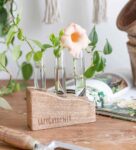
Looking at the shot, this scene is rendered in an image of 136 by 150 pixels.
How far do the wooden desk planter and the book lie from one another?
0.24ft

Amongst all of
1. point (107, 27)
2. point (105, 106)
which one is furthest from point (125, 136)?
point (107, 27)

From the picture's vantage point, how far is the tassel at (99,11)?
117cm

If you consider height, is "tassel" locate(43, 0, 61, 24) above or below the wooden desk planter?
above

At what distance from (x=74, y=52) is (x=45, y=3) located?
43 cm

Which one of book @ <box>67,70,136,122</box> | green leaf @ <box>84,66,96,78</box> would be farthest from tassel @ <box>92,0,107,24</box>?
green leaf @ <box>84,66,96,78</box>

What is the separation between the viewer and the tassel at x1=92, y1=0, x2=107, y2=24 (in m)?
1.17

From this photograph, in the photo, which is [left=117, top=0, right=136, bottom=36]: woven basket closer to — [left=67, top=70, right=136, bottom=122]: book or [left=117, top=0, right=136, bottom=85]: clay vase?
[left=117, top=0, right=136, bottom=85]: clay vase

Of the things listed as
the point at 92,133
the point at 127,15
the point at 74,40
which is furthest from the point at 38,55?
the point at 127,15

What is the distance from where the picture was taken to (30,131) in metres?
0.79

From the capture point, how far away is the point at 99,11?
1172mm

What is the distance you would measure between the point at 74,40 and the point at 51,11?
39cm

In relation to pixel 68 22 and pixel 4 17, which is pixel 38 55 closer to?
pixel 4 17

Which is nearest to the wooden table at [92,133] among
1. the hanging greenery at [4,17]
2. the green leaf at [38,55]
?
the green leaf at [38,55]

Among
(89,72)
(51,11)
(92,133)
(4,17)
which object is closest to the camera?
(92,133)
